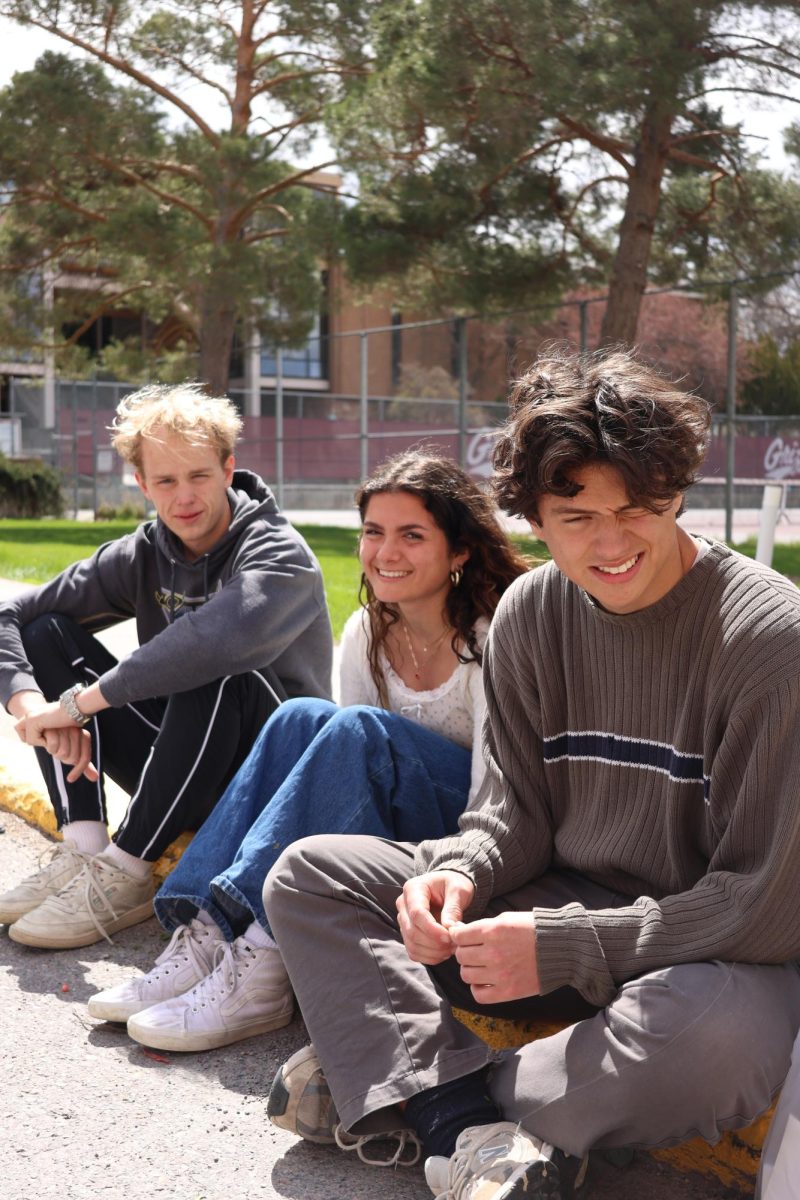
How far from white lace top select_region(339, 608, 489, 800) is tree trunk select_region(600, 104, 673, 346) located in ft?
42.4

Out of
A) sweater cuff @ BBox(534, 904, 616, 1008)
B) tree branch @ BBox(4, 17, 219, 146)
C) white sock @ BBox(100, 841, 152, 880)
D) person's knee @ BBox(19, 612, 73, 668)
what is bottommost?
white sock @ BBox(100, 841, 152, 880)

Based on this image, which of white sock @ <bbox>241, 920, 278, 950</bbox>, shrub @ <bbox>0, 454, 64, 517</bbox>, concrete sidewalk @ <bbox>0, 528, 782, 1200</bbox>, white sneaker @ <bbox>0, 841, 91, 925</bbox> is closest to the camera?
concrete sidewalk @ <bbox>0, 528, 782, 1200</bbox>

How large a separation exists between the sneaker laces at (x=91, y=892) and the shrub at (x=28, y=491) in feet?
79.9

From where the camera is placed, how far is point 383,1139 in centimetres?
248

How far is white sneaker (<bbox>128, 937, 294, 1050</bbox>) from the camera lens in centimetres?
289

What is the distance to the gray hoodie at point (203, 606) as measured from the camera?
3.41 meters

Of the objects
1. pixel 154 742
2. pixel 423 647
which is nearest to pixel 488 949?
pixel 423 647

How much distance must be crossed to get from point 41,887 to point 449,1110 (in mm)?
1740

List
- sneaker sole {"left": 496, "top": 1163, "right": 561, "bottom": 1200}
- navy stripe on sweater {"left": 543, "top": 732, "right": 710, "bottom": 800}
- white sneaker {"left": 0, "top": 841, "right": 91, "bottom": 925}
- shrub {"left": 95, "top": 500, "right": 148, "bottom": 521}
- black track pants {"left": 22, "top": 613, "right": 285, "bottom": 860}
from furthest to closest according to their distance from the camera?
shrub {"left": 95, "top": 500, "right": 148, "bottom": 521}
white sneaker {"left": 0, "top": 841, "right": 91, "bottom": 925}
black track pants {"left": 22, "top": 613, "right": 285, "bottom": 860}
navy stripe on sweater {"left": 543, "top": 732, "right": 710, "bottom": 800}
sneaker sole {"left": 496, "top": 1163, "right": 561, "bottom": 1200}

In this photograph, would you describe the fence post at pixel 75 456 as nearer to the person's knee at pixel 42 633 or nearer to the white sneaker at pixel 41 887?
the person's knee at pixel 42 633

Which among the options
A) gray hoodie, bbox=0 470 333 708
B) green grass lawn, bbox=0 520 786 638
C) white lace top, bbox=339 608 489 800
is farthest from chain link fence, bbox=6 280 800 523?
white lace top, bbox=339 608 489 800

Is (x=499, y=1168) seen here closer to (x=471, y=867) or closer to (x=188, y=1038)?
(x=471, y=867)

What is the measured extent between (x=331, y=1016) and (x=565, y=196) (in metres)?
16.1

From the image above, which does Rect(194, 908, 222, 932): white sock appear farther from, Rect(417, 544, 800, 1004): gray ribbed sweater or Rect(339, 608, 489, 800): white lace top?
Rect(417, 544, 800, 1004): gray ribbed sweater
